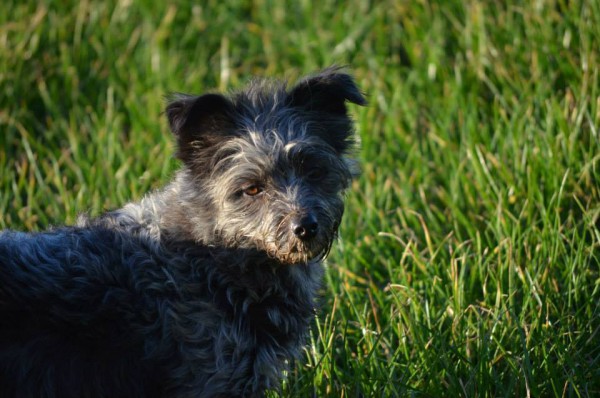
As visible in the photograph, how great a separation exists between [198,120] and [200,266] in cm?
77

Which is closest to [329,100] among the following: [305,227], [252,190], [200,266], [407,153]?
[252,190]

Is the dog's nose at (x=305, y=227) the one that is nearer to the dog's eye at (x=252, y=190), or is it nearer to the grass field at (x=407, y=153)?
the dog's eye at (x=252, y=190)

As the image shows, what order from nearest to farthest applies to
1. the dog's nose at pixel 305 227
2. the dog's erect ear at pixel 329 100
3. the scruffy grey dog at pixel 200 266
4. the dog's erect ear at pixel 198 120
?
the scruffy grey dog at pixel 200 266
the dog's nose at pixel 305 227
the dog's erect ear at pixel 198 120
the dog's erect ear at pixel 329 100

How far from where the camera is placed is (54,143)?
7.65m

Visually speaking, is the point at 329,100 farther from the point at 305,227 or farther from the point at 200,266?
the point at 200,266

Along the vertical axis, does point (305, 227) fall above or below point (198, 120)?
below

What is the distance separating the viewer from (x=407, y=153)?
7.03 m

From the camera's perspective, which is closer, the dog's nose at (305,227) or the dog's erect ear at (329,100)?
the dog's nose at (305,227)

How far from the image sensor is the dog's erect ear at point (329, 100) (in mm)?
4539

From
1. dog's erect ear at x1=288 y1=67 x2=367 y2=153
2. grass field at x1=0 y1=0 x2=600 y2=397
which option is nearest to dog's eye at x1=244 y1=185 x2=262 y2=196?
dog's erect ear at x1=288 y1=67 x2=367 y2=153

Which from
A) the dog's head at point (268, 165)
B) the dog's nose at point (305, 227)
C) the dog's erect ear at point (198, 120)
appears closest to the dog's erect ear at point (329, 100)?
the dog's head at point (268, 165)

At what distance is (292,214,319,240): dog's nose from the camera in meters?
4.12

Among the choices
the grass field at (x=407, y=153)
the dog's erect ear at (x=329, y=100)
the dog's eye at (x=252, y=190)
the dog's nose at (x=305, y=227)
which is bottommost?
the grass field at (x=407, y=153)

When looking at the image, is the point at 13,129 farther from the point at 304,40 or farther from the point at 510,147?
the point at 510,147
